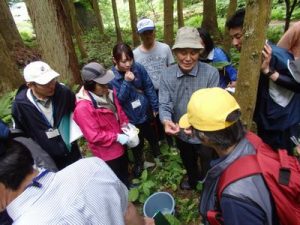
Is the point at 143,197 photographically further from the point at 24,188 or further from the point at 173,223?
the point at 24,188

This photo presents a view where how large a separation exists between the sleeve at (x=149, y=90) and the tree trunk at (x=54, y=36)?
2437 millimetres

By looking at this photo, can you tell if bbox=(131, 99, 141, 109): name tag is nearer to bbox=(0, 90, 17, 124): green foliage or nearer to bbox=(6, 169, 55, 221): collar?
bbox=(0, 90, 17, 124): green foliage

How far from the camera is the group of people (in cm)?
145

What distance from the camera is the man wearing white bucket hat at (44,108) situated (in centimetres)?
311

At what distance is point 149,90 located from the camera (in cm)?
413

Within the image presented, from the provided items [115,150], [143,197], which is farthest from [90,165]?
[143,197]

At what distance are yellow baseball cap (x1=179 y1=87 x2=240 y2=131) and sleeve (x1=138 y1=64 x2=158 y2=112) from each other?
220cm

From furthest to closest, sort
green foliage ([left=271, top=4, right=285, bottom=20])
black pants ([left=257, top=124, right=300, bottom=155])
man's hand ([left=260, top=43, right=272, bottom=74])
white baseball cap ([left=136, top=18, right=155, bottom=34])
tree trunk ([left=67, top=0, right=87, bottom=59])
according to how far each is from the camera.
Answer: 1. green foliage ([left=271, top=4, right=285, bottom=20])
2. tree trunk ([left=67, top=0, right=87, bottom=59])
3. white baseball cap ([left=136, top=18, right=155, bottom=34])
4. black pants ([left=257, top=124, right=300, bottom=155])
5. man's hand ([left=260, top=43, right=272, bottom=74])

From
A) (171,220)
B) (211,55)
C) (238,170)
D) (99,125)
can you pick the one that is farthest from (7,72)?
(238,170)

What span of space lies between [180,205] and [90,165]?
2.31 m

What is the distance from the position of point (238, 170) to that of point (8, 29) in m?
12.3

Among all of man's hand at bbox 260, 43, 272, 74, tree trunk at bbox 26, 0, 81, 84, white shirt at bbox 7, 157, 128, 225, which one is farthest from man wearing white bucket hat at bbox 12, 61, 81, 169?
tree trunk at bbox 26, 0, 81, 84

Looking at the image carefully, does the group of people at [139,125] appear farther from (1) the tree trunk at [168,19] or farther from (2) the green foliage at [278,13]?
(2) the green foliage at [278,13]

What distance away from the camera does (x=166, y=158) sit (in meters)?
4.64
